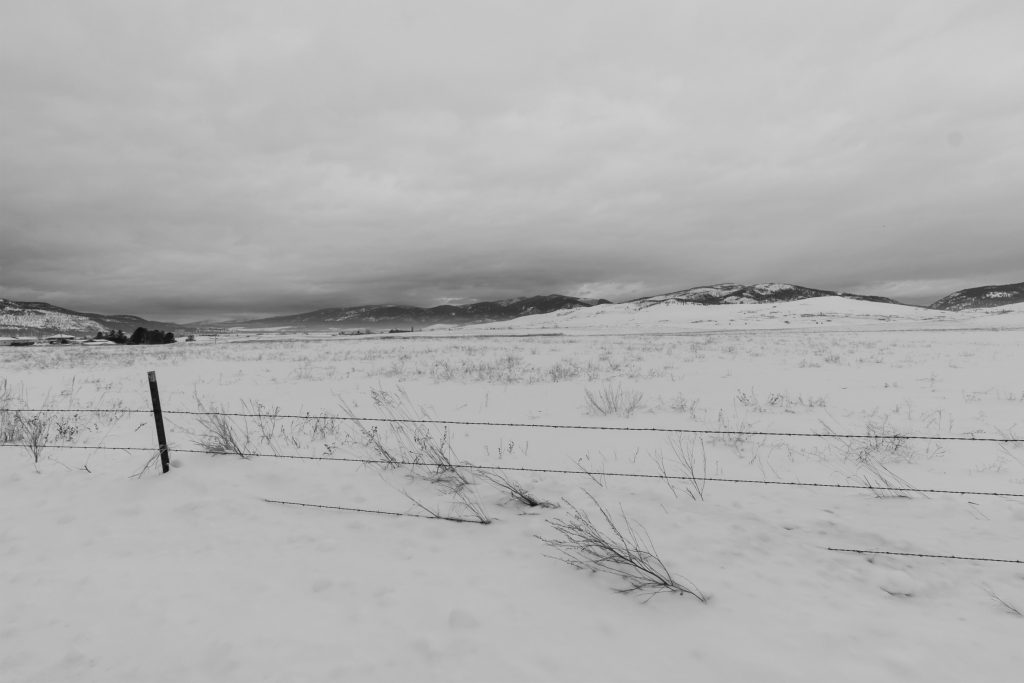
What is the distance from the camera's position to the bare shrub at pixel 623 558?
3270 mm

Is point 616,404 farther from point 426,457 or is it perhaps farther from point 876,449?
point 426,457

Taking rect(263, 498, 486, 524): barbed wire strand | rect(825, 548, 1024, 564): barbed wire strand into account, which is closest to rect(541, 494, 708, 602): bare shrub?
rect(263, 498, 486, 524): barbed wire strand

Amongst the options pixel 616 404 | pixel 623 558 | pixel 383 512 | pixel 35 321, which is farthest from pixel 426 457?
pixel 35 321

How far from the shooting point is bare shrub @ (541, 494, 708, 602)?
129 inches

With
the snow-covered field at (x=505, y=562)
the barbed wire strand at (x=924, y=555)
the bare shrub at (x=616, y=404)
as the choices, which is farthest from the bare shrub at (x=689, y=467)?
the bare shrub at (x=616, y=404)

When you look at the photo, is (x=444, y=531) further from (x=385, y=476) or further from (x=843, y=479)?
(x=843, y=479)

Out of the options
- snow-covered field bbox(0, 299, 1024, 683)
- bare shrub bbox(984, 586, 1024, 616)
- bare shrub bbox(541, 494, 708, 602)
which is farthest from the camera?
bare shrub bbox(541, 494, 708, 602)

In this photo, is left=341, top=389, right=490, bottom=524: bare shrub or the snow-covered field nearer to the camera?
the snow-covered field

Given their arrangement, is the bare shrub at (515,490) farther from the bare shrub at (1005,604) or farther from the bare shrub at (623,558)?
the bare shrub at (1005,604)

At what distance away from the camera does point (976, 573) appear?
135 inches

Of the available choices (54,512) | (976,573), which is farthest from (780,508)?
(54,512)

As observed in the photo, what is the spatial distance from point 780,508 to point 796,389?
26.7 feet

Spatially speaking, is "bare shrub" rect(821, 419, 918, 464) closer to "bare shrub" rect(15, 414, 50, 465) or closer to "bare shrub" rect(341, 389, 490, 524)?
"bare shrub" rect(341, 389, 490, 524)

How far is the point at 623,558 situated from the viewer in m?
3.44
